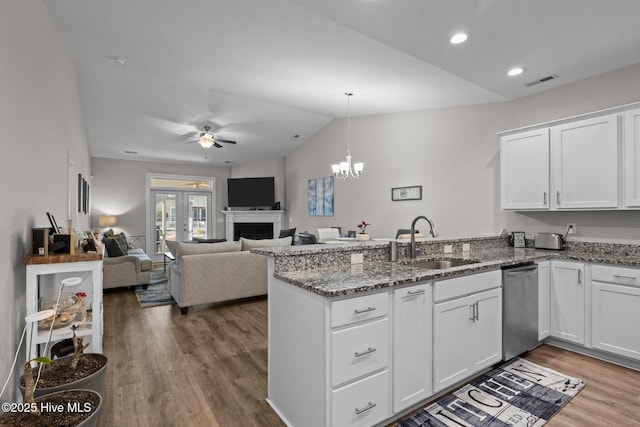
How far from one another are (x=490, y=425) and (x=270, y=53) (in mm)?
3729

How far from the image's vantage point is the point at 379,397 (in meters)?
1.78

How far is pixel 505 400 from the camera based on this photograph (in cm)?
216

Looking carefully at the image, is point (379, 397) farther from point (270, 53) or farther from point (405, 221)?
point (405, 221)

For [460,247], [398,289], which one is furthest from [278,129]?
[398,289]

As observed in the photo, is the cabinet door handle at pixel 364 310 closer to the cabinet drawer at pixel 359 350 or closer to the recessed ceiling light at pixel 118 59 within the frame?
the cabinet drawer at pixel 359 350

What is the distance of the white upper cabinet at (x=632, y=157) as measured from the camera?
2.73 meters

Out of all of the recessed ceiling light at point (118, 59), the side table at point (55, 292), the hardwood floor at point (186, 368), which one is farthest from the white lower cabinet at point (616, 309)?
the recessed ceiling light at point (118, 59)

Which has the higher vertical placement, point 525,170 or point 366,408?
point 525,170

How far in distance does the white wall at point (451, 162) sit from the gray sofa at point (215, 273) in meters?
2.33

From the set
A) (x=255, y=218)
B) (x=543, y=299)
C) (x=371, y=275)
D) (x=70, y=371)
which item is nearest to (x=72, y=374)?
(x=70, y=371)

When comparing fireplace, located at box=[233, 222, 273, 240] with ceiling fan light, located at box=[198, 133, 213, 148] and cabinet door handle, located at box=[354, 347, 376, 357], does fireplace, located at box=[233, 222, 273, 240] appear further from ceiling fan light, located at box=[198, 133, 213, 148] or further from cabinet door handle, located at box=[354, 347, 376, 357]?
cabinet door handle, located at box=[354, 347, 376, 357]

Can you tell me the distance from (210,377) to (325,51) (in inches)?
128

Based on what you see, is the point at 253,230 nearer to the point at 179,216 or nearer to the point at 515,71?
the point at 179,216

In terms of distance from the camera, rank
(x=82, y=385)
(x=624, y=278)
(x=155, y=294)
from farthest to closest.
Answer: (x=155, y=294) < (x=624, y=278) < (x=82, y=385)
